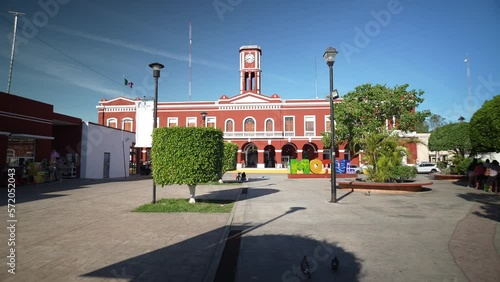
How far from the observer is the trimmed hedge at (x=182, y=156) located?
927cm

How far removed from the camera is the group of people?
13.3m

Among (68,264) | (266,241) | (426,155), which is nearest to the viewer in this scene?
(68,264)

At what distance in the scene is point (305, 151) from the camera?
4250cm

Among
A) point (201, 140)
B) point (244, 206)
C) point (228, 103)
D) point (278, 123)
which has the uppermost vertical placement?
point (228, 103)

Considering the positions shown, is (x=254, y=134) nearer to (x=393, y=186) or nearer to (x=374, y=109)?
(x=374, y=109)

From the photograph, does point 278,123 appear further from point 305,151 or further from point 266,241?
point 266,241

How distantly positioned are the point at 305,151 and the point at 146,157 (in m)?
25.2

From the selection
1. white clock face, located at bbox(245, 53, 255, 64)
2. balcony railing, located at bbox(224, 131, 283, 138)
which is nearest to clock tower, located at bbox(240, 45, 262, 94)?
white clock face, located at bbox(245, 53, 255, 64)

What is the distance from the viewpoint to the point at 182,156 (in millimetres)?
9305

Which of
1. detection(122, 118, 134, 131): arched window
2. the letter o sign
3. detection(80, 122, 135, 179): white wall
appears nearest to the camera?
detection(80, 122, 135, 179): white wall

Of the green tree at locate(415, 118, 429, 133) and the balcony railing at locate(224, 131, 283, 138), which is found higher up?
the green tree at locate(415, 118, 429, 133)

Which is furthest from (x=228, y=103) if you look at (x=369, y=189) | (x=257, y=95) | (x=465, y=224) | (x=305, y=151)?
(x=465, y=224)

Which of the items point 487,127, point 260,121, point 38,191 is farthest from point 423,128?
point 38,191

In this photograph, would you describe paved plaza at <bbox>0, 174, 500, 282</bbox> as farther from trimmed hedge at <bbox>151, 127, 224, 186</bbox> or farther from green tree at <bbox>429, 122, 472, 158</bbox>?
green tree at <bbox>429, 122, 472, 158</bbox>
